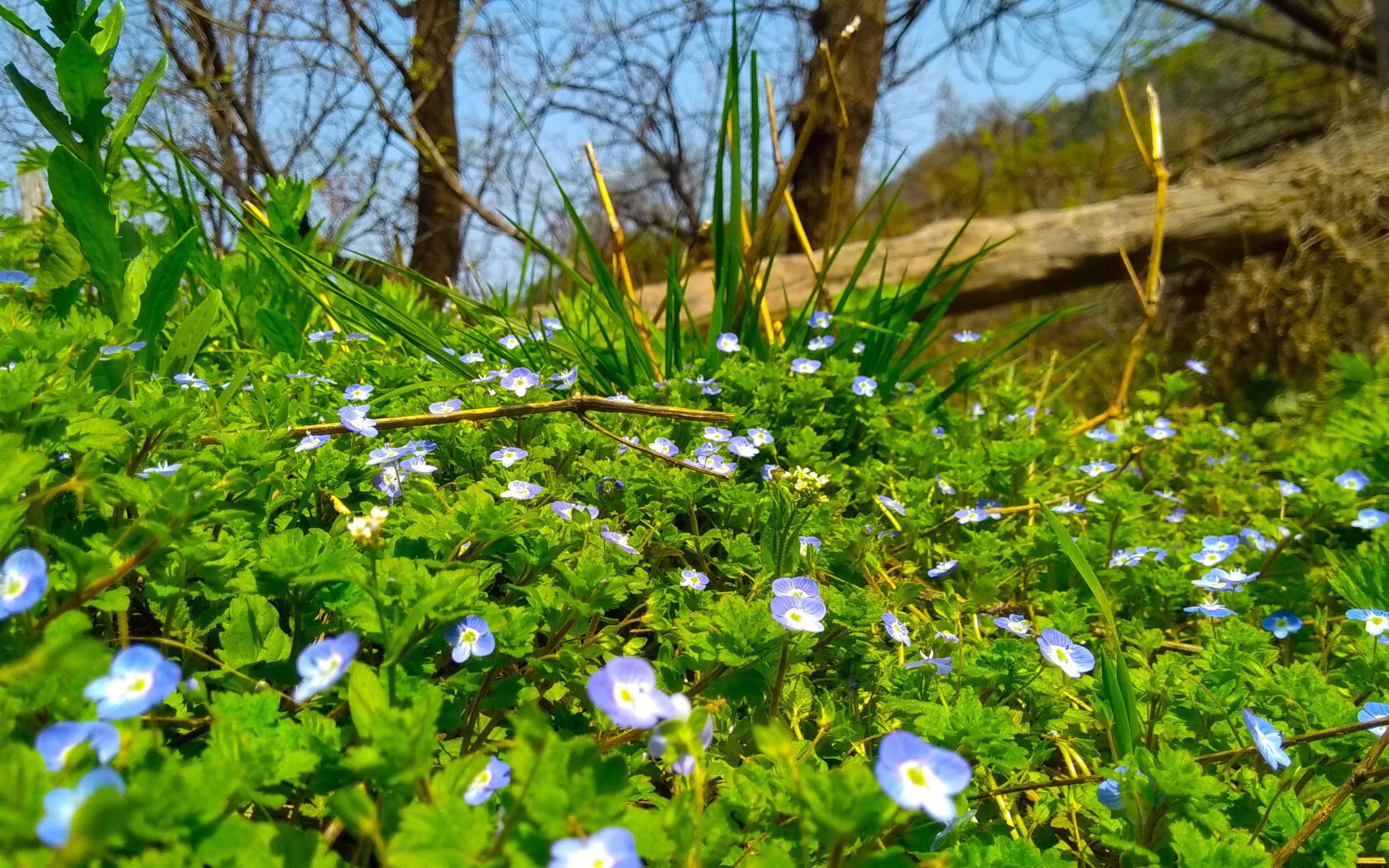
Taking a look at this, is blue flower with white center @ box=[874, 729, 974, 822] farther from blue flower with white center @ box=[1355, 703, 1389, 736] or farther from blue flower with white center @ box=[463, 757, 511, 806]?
blue flower with white center @ box=[1355, 703, 1389, 736]

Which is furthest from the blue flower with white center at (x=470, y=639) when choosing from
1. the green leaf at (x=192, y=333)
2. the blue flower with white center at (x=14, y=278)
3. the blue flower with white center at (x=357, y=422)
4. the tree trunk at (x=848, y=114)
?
the tree trunk at (x=848, y=114)

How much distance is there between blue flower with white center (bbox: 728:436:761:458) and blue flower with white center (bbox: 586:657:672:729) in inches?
29.4

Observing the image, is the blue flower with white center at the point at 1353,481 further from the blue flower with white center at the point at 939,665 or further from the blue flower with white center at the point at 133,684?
the blue flower with white center at the point at 133,684

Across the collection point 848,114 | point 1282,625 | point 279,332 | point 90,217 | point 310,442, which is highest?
point 848,114

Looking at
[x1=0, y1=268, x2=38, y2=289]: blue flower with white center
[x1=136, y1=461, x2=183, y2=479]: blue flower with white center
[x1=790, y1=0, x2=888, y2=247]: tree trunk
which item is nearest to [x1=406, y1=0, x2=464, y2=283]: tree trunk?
[x1=790, y1=0, x2=888, y2=247]: tree trunk

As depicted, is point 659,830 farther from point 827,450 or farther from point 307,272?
point 307,272

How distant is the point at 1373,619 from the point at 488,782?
1268 mm

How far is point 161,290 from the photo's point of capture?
138cm

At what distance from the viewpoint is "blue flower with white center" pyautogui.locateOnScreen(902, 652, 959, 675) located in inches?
40.4

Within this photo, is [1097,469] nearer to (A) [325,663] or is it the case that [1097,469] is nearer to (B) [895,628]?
(B) [895,628]

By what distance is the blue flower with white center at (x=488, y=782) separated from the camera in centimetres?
64

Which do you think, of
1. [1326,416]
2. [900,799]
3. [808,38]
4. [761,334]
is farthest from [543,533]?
[808,38]

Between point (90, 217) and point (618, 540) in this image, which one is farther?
point (90, 217)

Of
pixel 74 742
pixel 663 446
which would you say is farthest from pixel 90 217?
pixel 74 742
